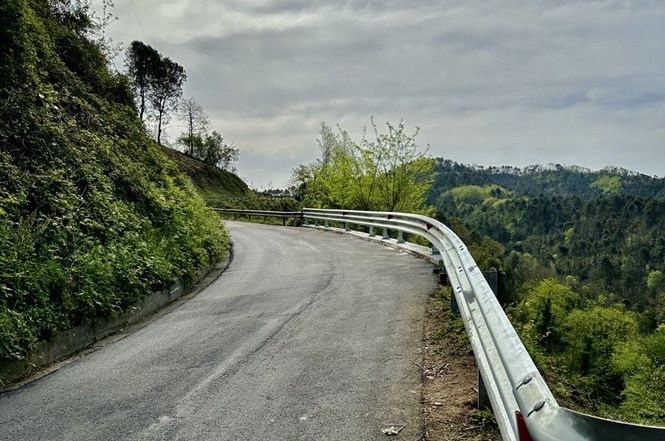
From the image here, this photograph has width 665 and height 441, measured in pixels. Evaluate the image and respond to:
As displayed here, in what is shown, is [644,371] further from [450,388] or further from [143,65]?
[143,65]

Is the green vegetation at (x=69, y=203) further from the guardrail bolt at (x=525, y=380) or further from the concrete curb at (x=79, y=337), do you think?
the guardrail bolt at (x=525, y=380)

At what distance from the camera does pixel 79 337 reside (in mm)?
6609

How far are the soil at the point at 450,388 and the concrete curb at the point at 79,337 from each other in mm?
4285

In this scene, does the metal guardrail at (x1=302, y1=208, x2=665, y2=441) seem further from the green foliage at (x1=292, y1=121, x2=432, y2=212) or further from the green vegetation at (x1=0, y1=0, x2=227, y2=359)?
the green foliage at (x1=292, y1=121, x2=432, y2=212)

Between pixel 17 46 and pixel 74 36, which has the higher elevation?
pixel 74 36

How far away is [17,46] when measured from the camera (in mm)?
11203

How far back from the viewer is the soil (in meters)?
3.60

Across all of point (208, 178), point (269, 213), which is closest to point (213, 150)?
point (208, 178)

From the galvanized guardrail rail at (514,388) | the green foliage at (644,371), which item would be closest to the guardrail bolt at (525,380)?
the galvanized guardrail rail at (514,388)

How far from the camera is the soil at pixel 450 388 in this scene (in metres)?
3.60

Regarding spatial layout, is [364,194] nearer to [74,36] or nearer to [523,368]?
[74,36]

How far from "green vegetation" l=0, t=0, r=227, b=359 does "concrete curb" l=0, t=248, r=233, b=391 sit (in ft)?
0.40

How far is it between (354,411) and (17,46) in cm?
1141

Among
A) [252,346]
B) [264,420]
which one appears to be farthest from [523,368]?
[252,346]
